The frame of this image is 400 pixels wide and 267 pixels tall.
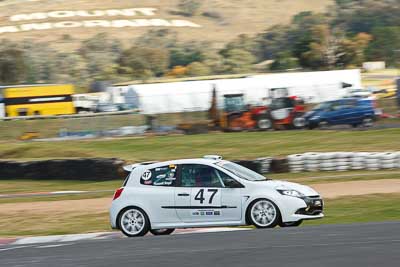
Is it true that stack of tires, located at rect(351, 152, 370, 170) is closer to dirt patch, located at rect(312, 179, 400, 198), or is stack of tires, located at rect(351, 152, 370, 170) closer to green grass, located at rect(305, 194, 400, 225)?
dirt patch, located at rect(312, 179, 400, 198)

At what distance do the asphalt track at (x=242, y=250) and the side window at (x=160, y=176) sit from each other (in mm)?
1123

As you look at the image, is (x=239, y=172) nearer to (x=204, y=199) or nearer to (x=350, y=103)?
(x=204, y=199)

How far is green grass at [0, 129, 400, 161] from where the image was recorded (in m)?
30.6

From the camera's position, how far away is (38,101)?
53.5 m

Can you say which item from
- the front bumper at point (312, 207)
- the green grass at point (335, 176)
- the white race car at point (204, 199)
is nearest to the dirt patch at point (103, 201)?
the green grass at point (335, 176)

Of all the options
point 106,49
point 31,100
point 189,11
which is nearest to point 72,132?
point 31,100

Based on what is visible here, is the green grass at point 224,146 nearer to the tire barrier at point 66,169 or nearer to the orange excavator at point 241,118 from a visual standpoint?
the orange excavator at point 241,118

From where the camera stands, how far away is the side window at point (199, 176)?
1349cm

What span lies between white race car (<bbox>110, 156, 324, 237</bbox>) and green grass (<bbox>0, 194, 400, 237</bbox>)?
2181 millimetres

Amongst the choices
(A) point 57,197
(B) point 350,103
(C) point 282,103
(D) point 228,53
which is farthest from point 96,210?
(D) point 228,53

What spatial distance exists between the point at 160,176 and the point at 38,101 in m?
41.1

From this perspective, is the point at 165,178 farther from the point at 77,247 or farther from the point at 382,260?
the point at 382,260

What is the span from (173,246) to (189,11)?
502 ft

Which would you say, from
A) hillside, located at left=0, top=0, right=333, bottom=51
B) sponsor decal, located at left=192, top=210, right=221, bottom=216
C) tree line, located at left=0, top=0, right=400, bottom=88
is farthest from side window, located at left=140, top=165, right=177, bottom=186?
hillside, located at left=0, top=0, right=333, bottom=51
